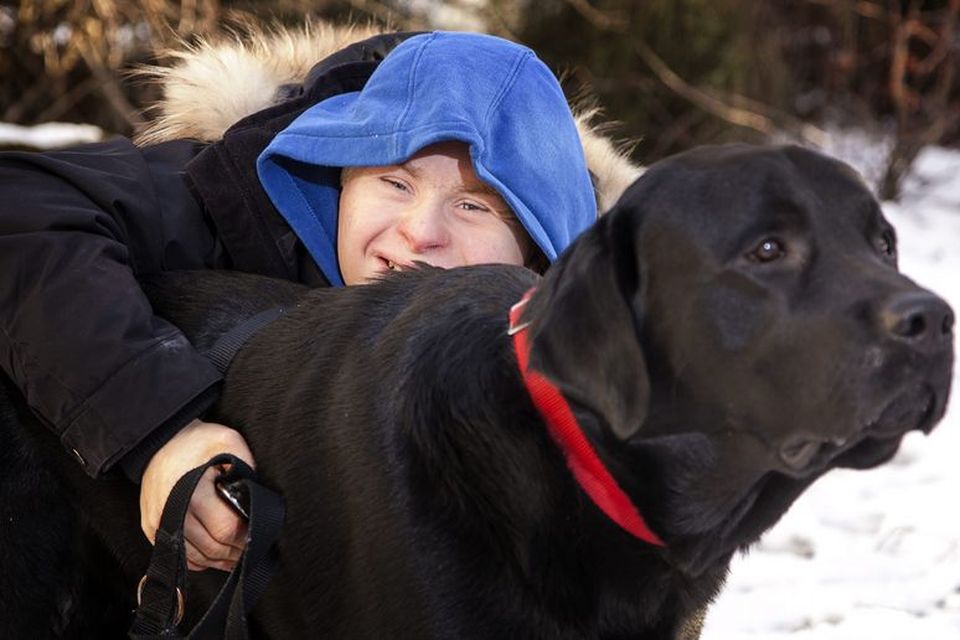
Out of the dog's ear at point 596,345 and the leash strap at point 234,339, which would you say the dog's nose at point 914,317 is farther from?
the leash strap at point 234,339

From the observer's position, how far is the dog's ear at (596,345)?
2.05 metres

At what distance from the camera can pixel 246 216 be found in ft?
10.7

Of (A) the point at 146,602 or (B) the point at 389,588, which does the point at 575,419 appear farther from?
(A) the point at 146,602

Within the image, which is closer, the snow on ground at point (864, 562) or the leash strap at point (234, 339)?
the leash strap at point (234, 339)

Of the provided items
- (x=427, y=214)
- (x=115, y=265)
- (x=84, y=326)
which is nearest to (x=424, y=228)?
(x=427, y=214)

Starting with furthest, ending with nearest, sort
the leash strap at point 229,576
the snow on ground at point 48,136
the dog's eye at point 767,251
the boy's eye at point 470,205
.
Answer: the snow on ground at point 48,136 → the boy's eye at point 470,205 → the leash strap at point 229,576 → the dog's eye at point 767,251

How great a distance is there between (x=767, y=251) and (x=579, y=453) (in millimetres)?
436

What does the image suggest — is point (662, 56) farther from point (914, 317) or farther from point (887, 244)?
point (914, 317)

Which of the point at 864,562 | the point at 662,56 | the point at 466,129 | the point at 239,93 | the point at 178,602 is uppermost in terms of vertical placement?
the point at 466,129

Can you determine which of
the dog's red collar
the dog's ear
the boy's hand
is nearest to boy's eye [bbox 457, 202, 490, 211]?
the boy's hand

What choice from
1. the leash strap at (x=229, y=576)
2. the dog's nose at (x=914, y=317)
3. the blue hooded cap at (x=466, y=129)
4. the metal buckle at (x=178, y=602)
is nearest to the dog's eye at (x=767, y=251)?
the dog's nose at (x=914, y=317)

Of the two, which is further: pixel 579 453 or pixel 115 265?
pixel 115 265

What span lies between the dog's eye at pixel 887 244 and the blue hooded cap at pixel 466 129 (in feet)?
Result: 3.44

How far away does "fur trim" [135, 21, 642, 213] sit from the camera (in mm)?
3654
